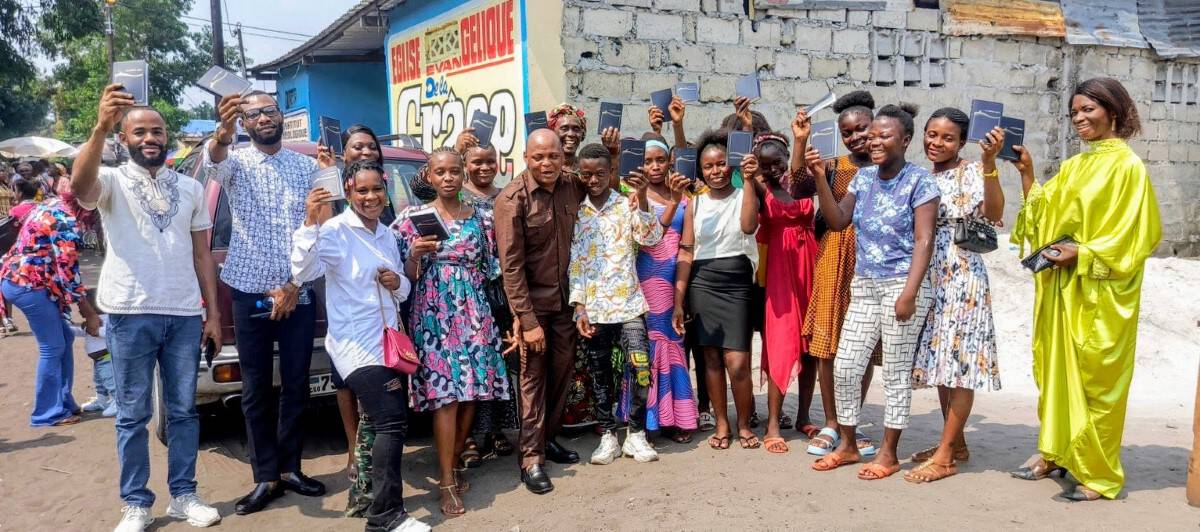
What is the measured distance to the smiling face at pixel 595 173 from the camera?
13.4ft

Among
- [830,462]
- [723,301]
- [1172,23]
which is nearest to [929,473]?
[830,462]

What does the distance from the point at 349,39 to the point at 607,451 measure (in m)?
10.9

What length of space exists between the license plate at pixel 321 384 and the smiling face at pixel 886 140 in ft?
10.0

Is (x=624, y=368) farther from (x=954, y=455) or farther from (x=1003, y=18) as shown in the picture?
(x=1003, y=18)

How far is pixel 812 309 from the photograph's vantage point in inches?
169

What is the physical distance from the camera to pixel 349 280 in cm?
346

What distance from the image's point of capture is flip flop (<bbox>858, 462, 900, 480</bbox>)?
12.6 feet

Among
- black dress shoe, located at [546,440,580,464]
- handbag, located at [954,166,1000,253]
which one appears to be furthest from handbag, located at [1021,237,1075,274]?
black dress shoe, located at [546,440,580,464]

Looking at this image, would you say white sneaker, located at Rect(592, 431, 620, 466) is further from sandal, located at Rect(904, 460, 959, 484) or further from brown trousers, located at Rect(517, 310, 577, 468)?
sandal, located at Rect(904, 460, 959, 484)

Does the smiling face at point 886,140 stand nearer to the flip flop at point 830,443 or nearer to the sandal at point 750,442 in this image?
the flip flop at point 830,443

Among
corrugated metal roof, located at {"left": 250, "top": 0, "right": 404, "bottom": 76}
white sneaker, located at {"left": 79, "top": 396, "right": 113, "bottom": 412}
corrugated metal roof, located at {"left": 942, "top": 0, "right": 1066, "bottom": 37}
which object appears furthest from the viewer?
corrugated metal roof, located at {"left": 250, "top": 0, "right": 404, "bottom": 76}

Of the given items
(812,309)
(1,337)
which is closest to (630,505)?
(812,309)

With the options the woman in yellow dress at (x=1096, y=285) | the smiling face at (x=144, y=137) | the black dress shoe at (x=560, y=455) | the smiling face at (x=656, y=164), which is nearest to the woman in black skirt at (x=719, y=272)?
the smiling face at (x=656, y=164)

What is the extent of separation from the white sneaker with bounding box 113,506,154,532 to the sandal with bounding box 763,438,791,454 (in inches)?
121
